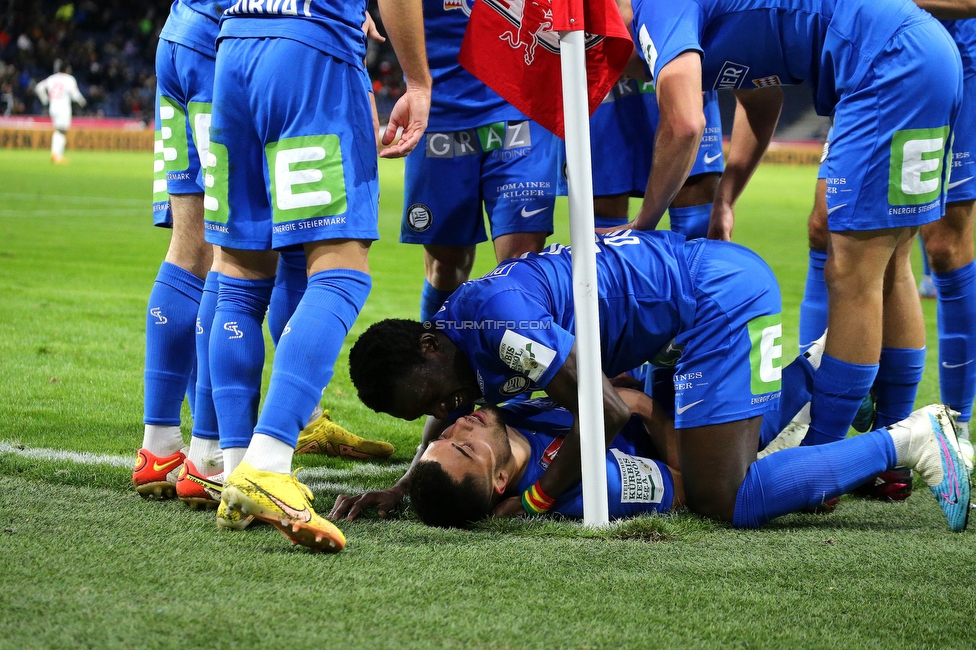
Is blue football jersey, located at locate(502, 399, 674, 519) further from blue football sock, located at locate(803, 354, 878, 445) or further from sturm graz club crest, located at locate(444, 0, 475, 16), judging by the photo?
sturm graz club crest, located at locate(444, 0, 475, 16)

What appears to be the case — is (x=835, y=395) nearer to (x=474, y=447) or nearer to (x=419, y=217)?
(x=474, y=447)

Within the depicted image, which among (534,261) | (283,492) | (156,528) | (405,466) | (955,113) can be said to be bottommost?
(405,466)

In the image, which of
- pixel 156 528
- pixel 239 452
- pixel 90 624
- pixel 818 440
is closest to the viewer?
pixel 90 624

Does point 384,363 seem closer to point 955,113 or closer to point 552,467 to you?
point 552,467

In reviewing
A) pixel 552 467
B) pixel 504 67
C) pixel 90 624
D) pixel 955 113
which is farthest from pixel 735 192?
pixel 90 624

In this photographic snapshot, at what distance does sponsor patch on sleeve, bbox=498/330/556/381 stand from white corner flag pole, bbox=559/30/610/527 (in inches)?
3.8

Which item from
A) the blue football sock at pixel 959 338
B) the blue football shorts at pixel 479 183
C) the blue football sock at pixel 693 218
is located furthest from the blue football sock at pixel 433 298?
the blue football sock at pixel 959 338

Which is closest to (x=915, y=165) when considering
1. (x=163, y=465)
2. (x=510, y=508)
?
(x=510, y=508)

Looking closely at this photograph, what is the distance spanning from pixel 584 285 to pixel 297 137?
0.87m

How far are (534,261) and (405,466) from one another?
1186mm

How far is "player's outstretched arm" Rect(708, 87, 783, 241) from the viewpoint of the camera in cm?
388

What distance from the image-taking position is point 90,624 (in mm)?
2002

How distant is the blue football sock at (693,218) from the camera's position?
439 centimetres

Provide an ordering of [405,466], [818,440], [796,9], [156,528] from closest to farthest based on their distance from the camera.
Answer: [156,528] < [796,9] < [818,440] < [405,466]
